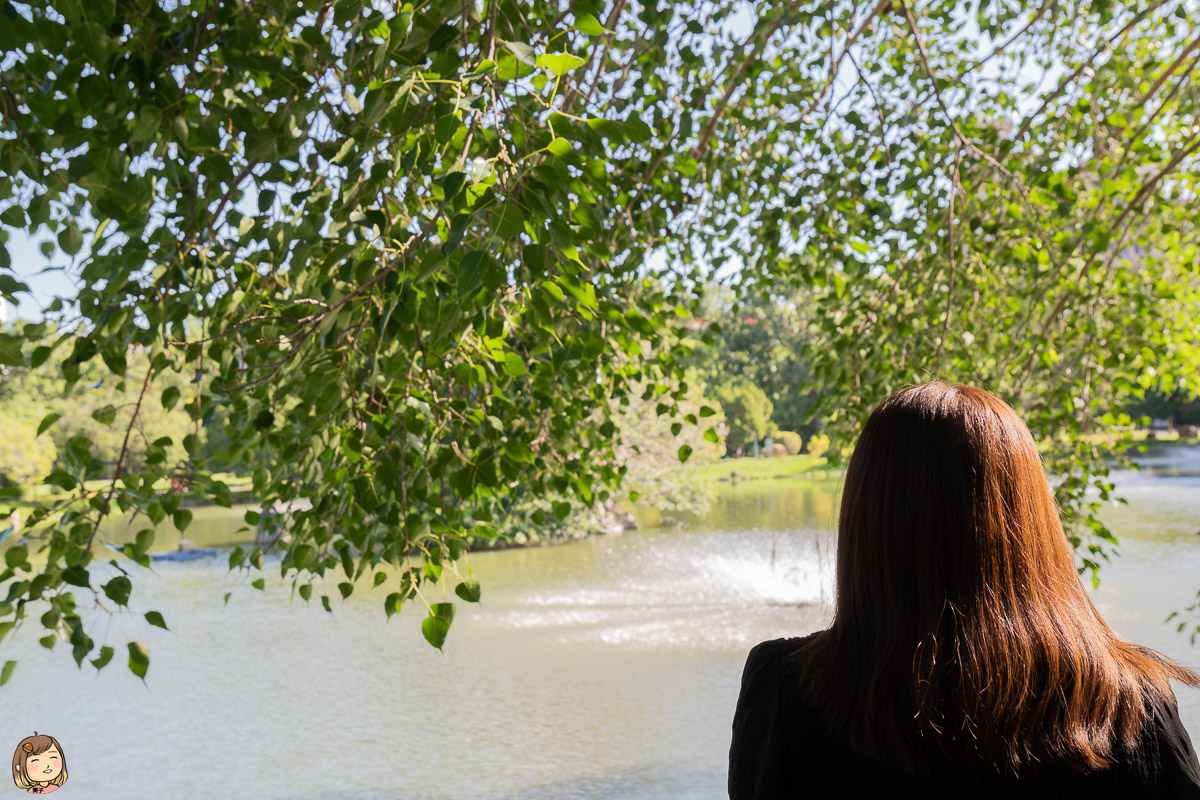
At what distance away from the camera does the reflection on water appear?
7.51 m

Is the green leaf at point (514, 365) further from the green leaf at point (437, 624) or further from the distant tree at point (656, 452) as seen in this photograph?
the distant tree at point (656, 452)

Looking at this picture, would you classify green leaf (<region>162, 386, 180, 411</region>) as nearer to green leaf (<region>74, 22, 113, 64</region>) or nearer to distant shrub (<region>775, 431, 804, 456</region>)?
green leaf (<region>74, 22, 113, 64</region>)

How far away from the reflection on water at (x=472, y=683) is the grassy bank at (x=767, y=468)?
1688 cm

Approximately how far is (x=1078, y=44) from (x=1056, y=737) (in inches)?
216

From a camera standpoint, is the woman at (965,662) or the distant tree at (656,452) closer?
the woman at (965,662)

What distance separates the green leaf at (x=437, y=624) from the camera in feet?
6.07

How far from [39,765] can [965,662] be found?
30.7 ft

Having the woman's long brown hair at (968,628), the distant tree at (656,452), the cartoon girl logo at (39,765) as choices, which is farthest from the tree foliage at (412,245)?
the distant tree at (656,452)

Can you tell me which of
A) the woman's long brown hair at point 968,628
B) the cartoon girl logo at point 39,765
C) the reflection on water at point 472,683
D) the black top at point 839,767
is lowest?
the cartoon girl logo at point 39,765

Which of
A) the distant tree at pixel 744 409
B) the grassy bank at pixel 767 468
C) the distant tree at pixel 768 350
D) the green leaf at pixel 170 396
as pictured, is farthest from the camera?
the distant tree at pixel 768 350

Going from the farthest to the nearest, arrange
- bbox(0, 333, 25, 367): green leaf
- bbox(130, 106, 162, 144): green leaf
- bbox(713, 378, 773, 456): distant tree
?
bbox(713, 378, 773, 456): distant tree
bbox(130, 106, 162, 144): green leaf
bbox(0, 333, 25, 367): green leaf

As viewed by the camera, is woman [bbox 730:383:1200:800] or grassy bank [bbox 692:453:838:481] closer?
woman [bbox 730:383:1200:800]

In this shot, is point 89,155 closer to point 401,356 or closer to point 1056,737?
point 401,356

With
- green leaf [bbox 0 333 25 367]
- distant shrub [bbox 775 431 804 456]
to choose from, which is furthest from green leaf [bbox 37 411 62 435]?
distant shrub [bbox 775 431 804 456]
